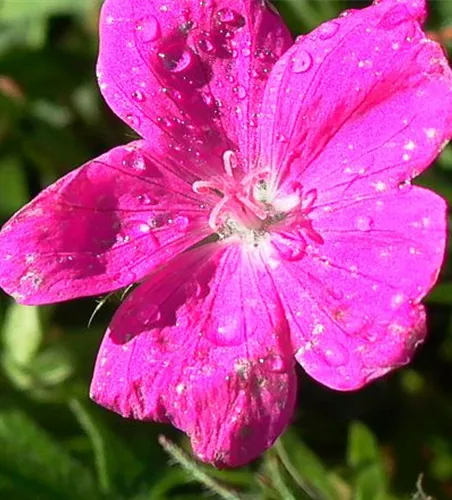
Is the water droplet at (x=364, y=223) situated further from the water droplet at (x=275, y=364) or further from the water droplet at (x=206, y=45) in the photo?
the water droplet at (x=206, y=45)

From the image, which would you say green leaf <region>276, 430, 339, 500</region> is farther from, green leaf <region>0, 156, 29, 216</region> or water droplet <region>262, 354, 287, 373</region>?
green leaf <region>0, 156, 29, 216</region>

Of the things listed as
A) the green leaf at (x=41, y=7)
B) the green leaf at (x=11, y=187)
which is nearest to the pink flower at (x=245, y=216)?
the green leaf at (x=11, y=187)

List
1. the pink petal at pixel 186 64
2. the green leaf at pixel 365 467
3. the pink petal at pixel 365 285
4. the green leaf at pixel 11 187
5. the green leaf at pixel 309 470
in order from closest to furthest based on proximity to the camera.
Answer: the pink petal at pixel 365 285
the pink petal at pixel 186 64
the green leaf at pixel 365 467
the green leaf at pixel 309 470
the green leaf at pixel 11 187

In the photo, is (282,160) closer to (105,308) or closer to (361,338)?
(361,338)

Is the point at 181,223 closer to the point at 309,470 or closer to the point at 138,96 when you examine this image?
the point at 138,96

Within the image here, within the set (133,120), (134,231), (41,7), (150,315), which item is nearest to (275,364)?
(150,315)

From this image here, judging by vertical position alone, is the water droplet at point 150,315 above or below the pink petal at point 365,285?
above

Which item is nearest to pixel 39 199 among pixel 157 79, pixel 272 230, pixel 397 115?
pixel 157 79

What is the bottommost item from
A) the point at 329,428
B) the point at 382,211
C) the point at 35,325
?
the point at 329,428
